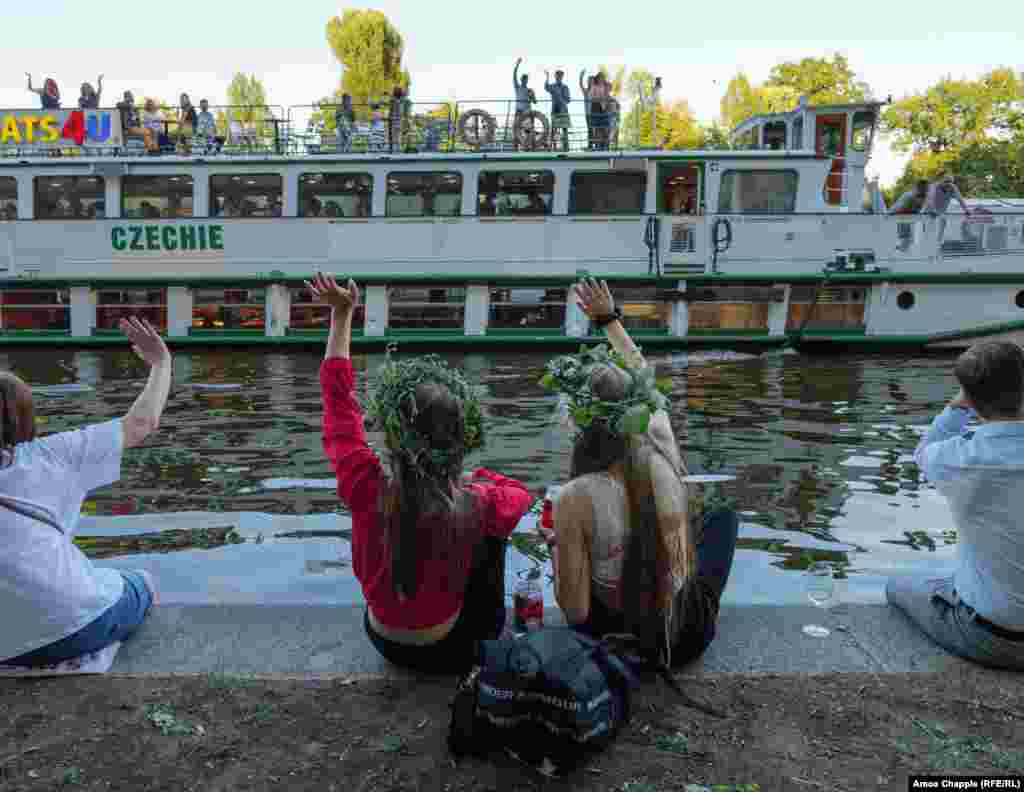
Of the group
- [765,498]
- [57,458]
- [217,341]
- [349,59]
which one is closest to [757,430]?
[765,498]

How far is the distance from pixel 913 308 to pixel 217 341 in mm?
12915

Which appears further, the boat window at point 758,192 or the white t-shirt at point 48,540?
the boat window at point 758,192

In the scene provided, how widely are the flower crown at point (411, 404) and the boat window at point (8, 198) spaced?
17945 millimetres

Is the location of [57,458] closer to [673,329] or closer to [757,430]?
[757,430]

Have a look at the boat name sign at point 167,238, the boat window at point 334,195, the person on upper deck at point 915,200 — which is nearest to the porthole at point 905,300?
the person on upper deck at point 915,200

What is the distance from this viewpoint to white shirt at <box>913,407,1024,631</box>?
2967mm

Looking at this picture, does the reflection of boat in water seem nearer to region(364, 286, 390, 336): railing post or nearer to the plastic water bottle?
region(364, 286, 390, 336): railing post

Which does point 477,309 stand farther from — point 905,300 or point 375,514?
point 375,514

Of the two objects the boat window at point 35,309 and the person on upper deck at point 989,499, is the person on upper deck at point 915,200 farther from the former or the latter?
the boat window at point 35,309

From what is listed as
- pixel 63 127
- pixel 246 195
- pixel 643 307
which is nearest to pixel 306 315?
pixel 246 195

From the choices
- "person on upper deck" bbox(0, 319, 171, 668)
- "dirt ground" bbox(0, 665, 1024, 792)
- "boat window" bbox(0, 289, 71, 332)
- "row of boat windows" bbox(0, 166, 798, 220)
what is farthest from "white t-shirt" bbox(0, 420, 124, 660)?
"boat window" bbox(0, 289, 71, 332)

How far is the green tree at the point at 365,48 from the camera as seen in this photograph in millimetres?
57719

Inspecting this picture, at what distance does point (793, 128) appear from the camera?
57.6 feet

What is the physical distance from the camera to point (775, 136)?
1816cm
